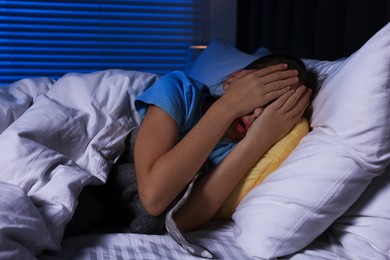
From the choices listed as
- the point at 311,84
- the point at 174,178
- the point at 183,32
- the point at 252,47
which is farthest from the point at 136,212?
the point at 183,32

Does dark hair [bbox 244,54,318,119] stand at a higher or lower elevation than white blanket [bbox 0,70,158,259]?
higher

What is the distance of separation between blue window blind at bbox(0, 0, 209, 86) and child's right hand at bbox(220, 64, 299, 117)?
5.92ft

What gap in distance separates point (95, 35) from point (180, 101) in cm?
179

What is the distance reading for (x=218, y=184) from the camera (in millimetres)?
1060

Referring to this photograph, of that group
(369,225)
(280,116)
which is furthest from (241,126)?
(369,225)

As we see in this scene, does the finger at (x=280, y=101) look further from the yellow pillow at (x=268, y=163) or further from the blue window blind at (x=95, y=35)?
the blue window blind at (x=95, y=35)

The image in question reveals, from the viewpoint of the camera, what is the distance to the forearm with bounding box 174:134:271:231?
3.47 feet

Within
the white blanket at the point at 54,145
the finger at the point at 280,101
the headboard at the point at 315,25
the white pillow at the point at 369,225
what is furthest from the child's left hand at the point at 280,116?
the headboard at the point at 315,25

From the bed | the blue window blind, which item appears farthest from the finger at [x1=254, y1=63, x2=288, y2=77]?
the blue window blind

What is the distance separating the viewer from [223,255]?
3.07ft

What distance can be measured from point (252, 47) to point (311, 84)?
4.38ft

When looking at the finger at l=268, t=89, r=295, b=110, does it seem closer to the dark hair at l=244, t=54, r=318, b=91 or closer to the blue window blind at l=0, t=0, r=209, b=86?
the dark hair at l=244, t=54, r=318, b=91

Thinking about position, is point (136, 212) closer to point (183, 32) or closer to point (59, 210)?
point (59, 210)

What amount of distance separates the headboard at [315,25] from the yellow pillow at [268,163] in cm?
57
